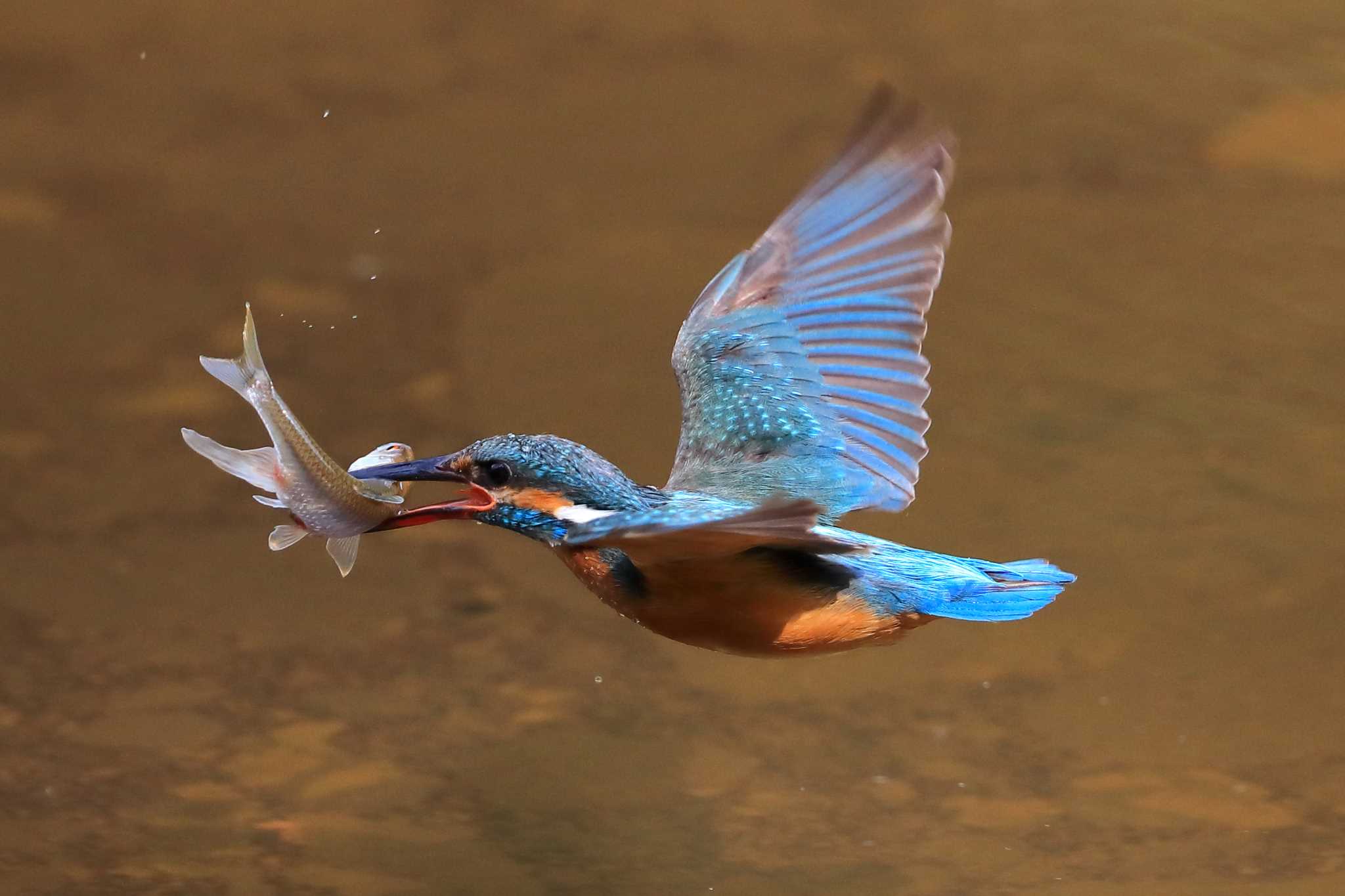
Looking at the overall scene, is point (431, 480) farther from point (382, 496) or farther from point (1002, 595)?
point (1002, 595)

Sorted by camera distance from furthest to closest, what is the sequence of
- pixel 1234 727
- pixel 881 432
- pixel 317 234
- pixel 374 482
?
pixel 1234 727, pixel 317 234, pixel 881 432, pixel 374 482

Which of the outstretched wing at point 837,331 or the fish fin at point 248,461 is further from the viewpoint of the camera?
the outstretched wing at point 837,331

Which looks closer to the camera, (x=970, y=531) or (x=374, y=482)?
(x=374, y=482)

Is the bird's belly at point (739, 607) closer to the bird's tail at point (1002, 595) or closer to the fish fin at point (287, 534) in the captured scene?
the bird's tail at point (1002, 595)

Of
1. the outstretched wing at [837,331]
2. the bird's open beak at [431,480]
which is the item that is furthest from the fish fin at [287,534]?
the outstretched wing at [837,331]

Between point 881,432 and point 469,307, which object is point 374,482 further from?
point 469,307

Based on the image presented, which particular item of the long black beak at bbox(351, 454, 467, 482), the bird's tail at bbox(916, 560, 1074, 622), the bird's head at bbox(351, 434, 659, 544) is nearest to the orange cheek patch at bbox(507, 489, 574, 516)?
the bird's head at bbox(351, 434, 659, 544)

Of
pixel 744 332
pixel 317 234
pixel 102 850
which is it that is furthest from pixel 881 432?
pixel 102 850
